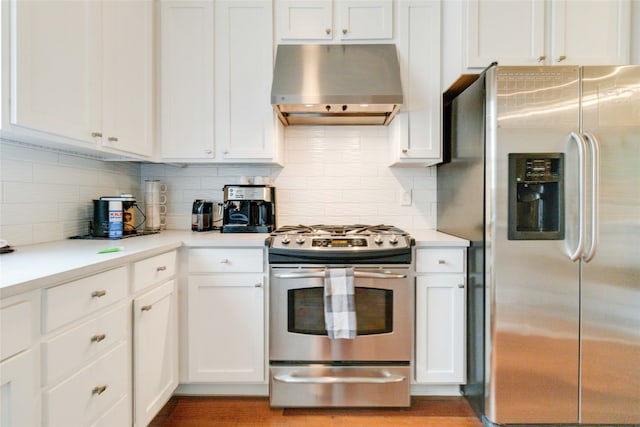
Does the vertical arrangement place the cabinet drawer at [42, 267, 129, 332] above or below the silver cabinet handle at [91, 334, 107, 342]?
above

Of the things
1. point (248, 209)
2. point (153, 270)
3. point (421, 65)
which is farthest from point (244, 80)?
point (153, 270)

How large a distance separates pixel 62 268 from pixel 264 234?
3.95ft

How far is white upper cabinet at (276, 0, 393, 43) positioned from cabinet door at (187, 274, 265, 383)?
1559 millimetres

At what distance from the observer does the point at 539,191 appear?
171 cm

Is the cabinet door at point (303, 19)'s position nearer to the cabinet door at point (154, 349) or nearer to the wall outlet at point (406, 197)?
the wall outlet at point (406, 197)

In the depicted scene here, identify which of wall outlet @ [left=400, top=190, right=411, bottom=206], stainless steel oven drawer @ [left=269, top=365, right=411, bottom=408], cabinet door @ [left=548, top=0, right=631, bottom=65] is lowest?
stainless steel oven drawer @ [left=269, top=365, right=411, bottom=408]

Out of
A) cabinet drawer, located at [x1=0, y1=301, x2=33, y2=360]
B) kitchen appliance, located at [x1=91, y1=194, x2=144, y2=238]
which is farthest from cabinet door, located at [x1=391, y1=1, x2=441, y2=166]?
cabinet drawer, located at [x1=0, y1=301, x2=33, y2=360]

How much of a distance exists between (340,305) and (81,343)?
115 centimetres

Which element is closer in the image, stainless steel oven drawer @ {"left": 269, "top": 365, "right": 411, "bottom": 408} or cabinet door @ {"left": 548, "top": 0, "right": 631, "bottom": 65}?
stainless steel oven drawer @ {"left": 269, "top": 365, "right": 411, "bottom": 408}

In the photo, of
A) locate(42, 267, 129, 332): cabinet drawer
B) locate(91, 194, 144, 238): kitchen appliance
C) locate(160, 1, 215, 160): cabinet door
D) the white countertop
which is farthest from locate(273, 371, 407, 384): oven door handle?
locate(160, 1, 215, 160): cabinet door

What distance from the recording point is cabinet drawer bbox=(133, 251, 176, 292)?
152 cm

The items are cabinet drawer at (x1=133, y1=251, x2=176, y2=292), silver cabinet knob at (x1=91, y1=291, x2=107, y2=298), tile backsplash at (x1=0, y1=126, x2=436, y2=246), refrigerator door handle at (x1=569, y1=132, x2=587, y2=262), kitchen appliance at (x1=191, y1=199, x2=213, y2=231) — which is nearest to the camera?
silver cabinet knob at (x1=91, y1=291, x2=107, y2=298)

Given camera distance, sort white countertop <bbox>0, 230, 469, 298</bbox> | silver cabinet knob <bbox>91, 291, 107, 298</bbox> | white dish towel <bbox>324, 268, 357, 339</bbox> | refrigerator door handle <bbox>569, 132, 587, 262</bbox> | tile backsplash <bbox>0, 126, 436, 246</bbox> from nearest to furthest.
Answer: white countertop <bbox>0, 230, 469, 298</bbox> < silver cabinet knob <bbox>91, 291, 107, 298</bbox> < refrigerator door handle <bbox>569, 132, 587, 262</bbox> < white dish towel <bbox>324, 268, 357, 339</bbox> < tile backsplash <bbox>0, 126, 436, 246</bbox>

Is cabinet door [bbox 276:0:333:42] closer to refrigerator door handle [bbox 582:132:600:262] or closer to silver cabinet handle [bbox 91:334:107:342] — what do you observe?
refrigerator door handle [bbox 582:132:600:262]
